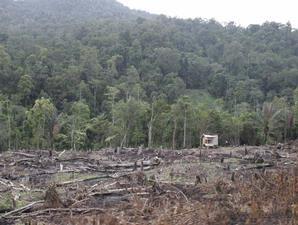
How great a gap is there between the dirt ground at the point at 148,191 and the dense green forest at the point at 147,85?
16942mm

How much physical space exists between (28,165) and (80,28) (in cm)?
7212

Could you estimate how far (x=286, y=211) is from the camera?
8.55 meters

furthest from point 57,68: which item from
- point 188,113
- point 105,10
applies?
point 105,10

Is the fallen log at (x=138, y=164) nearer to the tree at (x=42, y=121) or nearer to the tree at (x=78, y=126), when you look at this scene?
the tree at (x=42, y=121)

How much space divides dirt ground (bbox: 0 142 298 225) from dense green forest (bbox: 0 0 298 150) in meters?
16.9

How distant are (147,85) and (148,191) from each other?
48194 mm

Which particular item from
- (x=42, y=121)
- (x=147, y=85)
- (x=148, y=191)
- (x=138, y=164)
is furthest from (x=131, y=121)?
(x=148, y=191)

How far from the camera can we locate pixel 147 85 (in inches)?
2335

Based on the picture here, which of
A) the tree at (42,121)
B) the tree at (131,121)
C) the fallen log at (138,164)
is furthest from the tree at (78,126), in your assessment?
the fallen log at (138,164)

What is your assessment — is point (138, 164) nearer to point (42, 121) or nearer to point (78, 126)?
point (42, 121)

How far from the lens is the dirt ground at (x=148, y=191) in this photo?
28.6 ft

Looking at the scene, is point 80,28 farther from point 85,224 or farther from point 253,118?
point 85,224

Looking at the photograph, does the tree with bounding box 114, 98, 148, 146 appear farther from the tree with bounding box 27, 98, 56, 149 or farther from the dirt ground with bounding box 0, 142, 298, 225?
the dirt ground with bounding box 0, 142, 298, 225

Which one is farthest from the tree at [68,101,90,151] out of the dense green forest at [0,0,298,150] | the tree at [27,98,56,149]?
the tree at [27,98,56,149]
